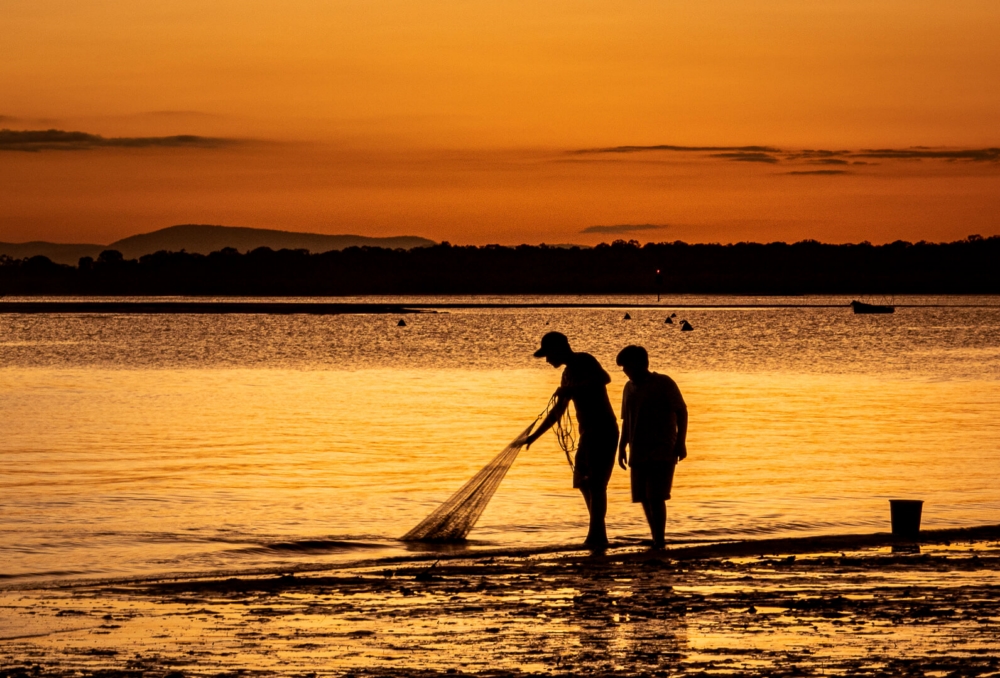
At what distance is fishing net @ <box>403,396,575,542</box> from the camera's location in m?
13.7

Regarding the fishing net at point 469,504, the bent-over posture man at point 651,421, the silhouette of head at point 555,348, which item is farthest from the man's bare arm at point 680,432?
the fishing net at point 469,504

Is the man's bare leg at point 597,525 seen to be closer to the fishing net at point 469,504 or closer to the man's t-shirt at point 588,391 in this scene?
the fishing net at point 469,504

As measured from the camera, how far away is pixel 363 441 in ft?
87.3

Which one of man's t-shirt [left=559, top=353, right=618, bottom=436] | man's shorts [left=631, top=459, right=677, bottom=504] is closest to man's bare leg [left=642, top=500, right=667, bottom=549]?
man's shorts [left=631, top=459, right=677, bottom=504]

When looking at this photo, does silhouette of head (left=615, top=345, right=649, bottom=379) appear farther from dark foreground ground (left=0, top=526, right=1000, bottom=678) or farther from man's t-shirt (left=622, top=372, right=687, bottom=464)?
dark foreground ground (left=0, top=526, right=1000, bottom=678)

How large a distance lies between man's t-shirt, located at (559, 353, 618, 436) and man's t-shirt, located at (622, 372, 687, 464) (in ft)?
0.88

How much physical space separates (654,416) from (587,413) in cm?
67

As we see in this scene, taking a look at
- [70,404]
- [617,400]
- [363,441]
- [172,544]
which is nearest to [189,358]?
[70,404]

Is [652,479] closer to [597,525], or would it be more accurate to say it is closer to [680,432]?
[680,432]

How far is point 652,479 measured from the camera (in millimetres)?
12844

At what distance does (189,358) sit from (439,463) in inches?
1787

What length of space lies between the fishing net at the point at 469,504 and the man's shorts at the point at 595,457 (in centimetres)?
36

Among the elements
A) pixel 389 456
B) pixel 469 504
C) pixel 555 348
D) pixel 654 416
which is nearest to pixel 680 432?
pixel 654 416

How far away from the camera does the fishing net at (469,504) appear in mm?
13688
